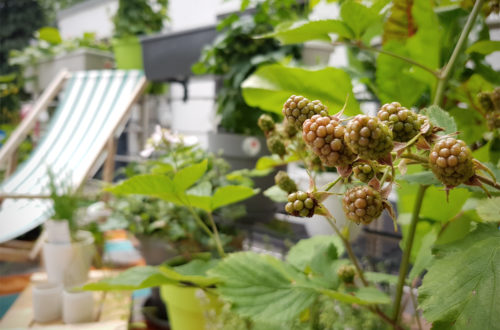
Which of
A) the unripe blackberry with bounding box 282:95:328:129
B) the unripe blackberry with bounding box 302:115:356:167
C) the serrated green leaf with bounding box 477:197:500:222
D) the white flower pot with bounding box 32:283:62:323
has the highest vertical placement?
the unripe blackberry with bounding box 282:95:328:129

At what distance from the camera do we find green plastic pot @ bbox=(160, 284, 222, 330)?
658 mm

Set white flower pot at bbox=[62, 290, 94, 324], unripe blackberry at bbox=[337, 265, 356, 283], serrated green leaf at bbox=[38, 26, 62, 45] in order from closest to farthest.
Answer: unripe blackberry at bbox=[337, 265, 356, 283] → white flower pot at bbox=[62, 290, 94, 324] → serrated green leaf at bbox=[38, 26, 62, 45]

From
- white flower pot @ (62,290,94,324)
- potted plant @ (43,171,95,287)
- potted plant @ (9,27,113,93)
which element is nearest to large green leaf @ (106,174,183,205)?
white flower pot @ (62,290,94,324)

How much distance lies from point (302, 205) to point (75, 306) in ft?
3.01

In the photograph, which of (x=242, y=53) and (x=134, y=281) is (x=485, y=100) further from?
(x=242, y=53)

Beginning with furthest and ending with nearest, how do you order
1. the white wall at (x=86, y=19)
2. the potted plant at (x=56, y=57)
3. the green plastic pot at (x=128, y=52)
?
the white wall at (x=86, y=19) → the potted plant at (x=56, y=57) → the green plastic pot at (x=128, y=52)

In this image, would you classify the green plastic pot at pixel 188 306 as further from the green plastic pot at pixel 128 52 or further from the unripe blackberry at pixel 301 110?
the green plastic pot at pixel 128 52

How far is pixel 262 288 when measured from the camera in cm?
40

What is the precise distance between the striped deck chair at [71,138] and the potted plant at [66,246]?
0.10m

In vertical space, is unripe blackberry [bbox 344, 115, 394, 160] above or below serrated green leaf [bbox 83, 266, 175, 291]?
above

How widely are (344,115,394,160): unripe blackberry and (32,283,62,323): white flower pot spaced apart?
1.02 metres

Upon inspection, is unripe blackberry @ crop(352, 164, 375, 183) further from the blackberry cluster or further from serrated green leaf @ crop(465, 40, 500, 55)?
serrated green leaf @ crop(465, 40, 500, 55)

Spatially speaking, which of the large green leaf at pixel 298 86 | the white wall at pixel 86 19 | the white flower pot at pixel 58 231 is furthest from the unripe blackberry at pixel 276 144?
the white wall at pixel 86 19

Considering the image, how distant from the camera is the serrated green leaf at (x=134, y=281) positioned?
47cm
